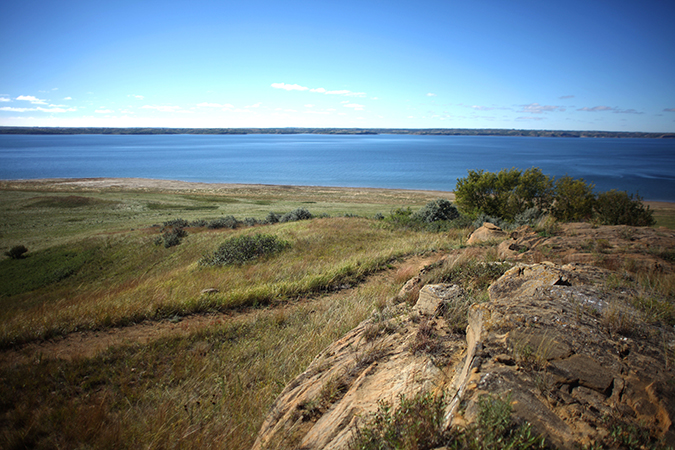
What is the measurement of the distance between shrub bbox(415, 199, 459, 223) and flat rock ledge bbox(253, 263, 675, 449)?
21.0 metres

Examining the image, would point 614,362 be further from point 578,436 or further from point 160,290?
point 160,290

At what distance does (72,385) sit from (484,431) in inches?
220

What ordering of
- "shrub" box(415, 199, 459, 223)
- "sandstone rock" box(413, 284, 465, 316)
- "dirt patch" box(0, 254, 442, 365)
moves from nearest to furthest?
"sandstone rock" box(413, 284, 465, 316) → "dirt patch" box(0, 254, 442, 365) → "shrub" box(415, 199, 459, 223)

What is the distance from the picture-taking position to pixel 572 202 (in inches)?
1125

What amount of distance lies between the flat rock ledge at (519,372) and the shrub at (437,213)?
21.0 m

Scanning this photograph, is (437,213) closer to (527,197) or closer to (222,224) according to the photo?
(527,197)

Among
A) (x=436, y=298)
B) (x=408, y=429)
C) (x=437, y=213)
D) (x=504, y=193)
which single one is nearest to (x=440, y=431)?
(x=408, y=429)

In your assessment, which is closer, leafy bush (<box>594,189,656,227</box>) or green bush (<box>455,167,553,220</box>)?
leafy bush (<box>594,189,656,227</box>)

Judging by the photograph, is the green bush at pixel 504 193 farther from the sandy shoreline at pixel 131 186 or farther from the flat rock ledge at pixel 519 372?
the flat rock ledge at pixel 519 372

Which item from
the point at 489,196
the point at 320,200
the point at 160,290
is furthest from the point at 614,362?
the point at 320,200

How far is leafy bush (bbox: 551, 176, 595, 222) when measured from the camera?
90.3ft

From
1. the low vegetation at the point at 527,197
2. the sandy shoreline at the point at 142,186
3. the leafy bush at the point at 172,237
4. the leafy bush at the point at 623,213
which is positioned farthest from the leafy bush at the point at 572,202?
the leafy bush at the point at 172,237

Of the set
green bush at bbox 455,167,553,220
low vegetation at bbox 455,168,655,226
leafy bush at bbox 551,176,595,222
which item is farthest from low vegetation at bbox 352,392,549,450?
green bush at bbox 455,167,553,220

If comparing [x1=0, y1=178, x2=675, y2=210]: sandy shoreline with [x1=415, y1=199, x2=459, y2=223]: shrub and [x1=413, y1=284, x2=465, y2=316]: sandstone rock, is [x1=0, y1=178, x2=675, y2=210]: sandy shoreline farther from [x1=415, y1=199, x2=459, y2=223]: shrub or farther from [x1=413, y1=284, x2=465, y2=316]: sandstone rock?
[x1=413, y1=284, x2=465, y2=316]: sandstone rock
